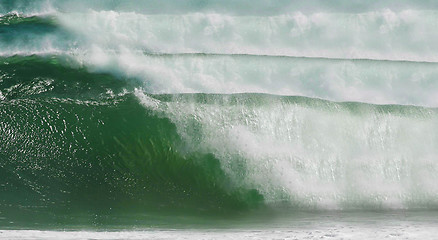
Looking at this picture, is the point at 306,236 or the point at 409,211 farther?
the point at 409,211

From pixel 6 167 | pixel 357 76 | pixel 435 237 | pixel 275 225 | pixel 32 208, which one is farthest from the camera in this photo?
pixel 357 76

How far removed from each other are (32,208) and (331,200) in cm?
368

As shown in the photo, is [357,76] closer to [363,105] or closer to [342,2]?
[363,105]

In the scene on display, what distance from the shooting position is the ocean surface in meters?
6.22

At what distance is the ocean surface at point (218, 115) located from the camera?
20.4 feet

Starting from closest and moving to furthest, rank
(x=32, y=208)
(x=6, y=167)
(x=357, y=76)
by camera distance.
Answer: (x=32, y=208) → (x=6, y=167) → (x=357, y=76)

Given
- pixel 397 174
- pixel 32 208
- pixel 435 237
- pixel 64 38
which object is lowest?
pixel 435 237

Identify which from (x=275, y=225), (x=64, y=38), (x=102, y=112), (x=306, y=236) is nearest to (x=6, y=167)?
(x=102, y=112)

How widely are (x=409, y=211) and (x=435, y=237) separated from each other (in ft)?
3.98

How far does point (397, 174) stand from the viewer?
6465mm

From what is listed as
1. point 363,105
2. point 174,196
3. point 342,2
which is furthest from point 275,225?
point 342,2

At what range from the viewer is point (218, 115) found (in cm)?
675

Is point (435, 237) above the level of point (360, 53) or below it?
below

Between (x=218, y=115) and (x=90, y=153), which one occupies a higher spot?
(x=218, y=115)
